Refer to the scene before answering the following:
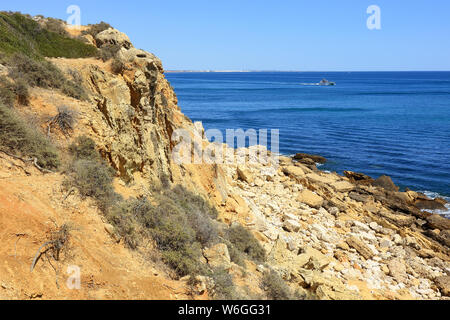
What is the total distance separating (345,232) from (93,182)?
12.9 m

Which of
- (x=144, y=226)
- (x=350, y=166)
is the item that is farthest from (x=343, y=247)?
(x=350, y=166)

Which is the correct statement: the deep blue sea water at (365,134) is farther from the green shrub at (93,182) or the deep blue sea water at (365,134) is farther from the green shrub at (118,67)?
the green shrub at (93,182)

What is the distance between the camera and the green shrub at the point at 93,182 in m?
6.44

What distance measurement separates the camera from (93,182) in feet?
21.9

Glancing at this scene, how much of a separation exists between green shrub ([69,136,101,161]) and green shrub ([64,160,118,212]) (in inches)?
16.1

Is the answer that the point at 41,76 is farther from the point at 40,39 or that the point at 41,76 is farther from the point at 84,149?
the point at 40,39

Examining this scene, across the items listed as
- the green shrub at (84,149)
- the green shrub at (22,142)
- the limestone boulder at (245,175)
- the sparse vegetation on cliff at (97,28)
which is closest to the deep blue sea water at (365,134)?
the limestone boulder at (245,175)

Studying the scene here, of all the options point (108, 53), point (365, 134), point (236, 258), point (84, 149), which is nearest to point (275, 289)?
point (236, 258)

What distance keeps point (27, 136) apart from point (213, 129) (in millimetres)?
32804

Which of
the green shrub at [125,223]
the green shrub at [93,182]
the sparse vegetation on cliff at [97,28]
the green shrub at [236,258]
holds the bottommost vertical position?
the green shrub at [236,258]

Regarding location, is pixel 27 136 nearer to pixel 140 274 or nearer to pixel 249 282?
pixel 140 274

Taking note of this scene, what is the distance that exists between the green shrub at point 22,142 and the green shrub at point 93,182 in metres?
0.55

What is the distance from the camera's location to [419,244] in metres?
15.0

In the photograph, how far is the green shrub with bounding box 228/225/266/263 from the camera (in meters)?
9.59
